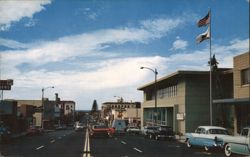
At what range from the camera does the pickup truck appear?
21.7 meters

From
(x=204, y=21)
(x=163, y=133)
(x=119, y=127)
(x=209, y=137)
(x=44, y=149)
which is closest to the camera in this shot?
(x=209, y=137)

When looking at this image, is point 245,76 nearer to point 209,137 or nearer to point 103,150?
point 209,137

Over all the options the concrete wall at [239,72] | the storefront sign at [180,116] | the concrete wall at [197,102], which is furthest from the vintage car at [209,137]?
the concrete wall at [197,102]

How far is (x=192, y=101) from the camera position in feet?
186

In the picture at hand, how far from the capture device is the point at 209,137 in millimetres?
27391

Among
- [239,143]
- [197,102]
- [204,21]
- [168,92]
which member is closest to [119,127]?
[197,102]

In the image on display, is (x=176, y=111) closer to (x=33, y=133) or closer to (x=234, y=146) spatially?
(x=33, y=133)

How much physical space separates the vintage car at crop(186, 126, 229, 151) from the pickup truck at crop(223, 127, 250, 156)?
1816 millimetres

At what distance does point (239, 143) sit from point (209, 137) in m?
4.99

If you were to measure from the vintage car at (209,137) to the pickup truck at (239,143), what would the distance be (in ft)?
5.96

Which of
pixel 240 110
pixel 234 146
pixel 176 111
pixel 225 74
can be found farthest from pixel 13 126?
pixel 234 146

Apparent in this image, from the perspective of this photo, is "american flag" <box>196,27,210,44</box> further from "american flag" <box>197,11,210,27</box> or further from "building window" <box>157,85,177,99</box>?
"building window" <box>157,85,177,99</box>

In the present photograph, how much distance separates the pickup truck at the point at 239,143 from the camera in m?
21.7

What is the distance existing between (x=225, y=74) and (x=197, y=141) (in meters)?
28.6
